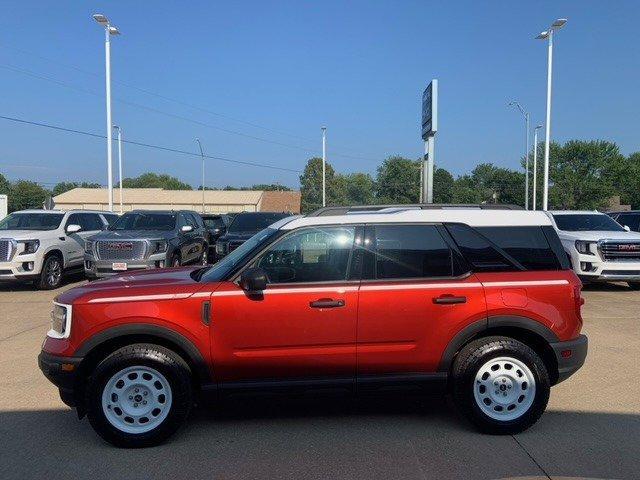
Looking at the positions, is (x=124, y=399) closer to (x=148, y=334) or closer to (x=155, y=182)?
(x=148, y=334)

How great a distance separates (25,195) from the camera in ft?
267

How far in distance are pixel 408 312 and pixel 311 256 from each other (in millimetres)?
909

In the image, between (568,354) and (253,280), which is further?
(568,354)

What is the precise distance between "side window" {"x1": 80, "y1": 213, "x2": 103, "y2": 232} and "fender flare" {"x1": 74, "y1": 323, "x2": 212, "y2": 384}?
1182 centimetres

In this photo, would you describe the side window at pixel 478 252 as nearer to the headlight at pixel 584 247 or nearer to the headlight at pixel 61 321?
the headlight at pixel 61 321

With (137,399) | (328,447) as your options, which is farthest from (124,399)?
(328,447)

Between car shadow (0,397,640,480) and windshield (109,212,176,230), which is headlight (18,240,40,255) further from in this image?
car shadow (0,397,640,480)

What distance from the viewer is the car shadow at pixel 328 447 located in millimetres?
3861

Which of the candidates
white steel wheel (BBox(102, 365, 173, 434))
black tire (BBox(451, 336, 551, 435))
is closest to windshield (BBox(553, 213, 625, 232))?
black tire (BBox(451, 336, 551, 435))

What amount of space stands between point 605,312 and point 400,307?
22.9ft

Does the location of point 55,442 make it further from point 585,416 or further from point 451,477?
point 585,416

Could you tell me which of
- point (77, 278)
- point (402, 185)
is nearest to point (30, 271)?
point (77, 278)

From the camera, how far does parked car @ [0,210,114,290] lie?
12.2 metres

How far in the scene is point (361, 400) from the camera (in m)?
5.29
